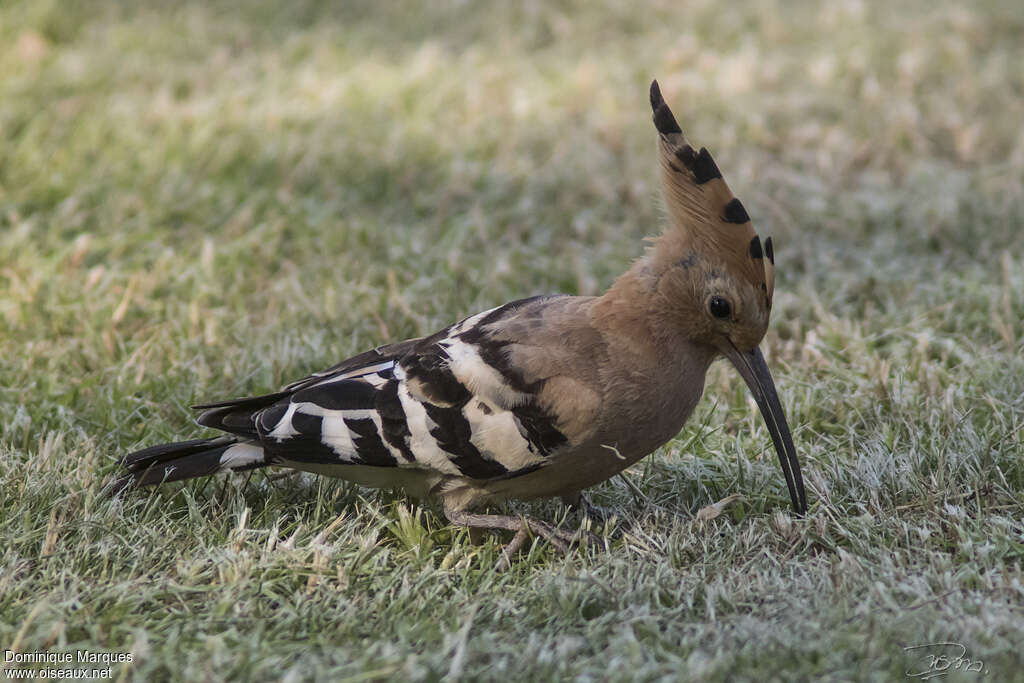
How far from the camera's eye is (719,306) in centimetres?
293

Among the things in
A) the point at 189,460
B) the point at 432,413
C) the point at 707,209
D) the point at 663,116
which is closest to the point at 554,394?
the point at 432,413

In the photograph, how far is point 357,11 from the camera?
8141mm

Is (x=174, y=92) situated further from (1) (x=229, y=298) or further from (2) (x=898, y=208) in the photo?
(2) (x=898, y=208)

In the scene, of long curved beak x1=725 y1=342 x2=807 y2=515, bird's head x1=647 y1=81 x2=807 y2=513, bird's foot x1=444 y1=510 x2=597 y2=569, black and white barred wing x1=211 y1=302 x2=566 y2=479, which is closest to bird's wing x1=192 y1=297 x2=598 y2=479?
black and white barred wing x1=211 y1=302 x2=566 y2=479

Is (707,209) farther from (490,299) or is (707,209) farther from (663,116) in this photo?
(490,299)

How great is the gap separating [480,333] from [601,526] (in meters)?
0.63

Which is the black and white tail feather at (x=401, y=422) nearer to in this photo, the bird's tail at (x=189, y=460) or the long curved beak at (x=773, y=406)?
the bird's tail at (x=189, y=460)

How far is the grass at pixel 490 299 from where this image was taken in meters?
2.59

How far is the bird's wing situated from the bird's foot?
0.13 m

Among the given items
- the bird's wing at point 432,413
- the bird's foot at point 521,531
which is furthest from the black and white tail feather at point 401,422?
the bird's foot at point 521,531

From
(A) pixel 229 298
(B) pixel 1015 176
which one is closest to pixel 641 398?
(A) pixel 229 298

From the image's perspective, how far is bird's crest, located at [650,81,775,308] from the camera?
2.88 m

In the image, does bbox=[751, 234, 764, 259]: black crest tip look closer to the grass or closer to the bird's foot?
the grass

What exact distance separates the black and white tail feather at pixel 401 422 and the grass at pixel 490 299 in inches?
6.1
